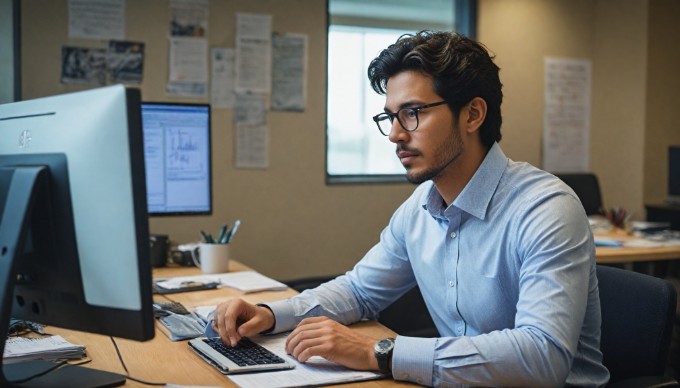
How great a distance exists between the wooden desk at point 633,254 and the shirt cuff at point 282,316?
174 cm

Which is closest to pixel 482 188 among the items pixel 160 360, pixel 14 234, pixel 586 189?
pixel 160 360

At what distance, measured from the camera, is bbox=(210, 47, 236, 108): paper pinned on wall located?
3762 millimetres

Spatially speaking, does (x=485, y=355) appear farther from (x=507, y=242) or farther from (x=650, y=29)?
(x=650, y=29)

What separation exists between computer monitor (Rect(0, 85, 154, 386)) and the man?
396mm

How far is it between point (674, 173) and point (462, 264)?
3.70m

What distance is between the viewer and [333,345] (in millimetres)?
1269

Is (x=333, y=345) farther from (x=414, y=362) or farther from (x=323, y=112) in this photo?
(x=323, y=112)

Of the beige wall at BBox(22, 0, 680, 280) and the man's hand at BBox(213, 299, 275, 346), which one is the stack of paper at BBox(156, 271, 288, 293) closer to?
the man's hand at BBox(213, 299, 275, 346)

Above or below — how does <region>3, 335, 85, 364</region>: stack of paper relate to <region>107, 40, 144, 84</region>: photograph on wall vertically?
below

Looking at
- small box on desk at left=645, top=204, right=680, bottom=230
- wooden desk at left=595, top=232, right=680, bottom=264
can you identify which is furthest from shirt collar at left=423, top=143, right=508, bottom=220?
small box on desk at left=645, top=204, right=680, bottom=230

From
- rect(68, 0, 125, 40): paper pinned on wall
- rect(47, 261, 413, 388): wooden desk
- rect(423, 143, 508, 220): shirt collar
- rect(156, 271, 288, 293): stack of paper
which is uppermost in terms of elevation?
rect(68, 0, 125, 40): paper pinned on wall

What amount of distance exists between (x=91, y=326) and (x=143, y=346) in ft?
1.31

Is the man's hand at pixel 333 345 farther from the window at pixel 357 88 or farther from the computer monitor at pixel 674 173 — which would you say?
the computer monitor at pixel 674 173

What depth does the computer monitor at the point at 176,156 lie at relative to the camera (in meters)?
2.18
